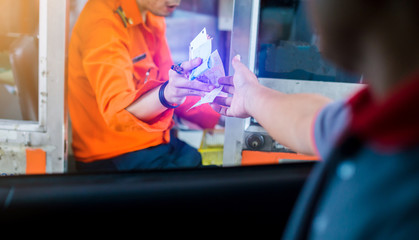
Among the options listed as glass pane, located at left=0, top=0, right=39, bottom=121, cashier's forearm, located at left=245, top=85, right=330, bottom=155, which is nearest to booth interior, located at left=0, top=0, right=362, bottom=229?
glass pane, located at left=0, top=0, right=39, bottom=121

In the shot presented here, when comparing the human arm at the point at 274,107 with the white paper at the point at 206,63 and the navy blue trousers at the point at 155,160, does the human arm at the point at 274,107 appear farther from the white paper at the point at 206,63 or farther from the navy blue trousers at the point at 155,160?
the navy blue trousers at the point at 155,160

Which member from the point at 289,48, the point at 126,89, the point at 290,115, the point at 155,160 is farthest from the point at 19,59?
the point at 290,115

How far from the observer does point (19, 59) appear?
1963 mm

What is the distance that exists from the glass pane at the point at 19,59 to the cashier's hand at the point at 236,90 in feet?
3.20

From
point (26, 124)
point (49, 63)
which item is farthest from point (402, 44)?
point (26, 124)

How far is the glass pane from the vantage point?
1707mm

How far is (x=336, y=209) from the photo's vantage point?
2.01 ft

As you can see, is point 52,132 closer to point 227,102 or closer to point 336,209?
point 227,102

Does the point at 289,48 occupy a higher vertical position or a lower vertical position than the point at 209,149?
higher

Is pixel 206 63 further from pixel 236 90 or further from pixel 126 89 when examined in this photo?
pixel 126 89

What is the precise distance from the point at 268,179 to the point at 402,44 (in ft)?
4.76

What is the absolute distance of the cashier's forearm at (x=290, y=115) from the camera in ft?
3.17

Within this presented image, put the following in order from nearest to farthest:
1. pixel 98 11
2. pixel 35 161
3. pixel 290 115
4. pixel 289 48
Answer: pixel 290 115, pixel 98 11, pixel 35 161, pixel 289 48

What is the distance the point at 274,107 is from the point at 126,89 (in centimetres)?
80
